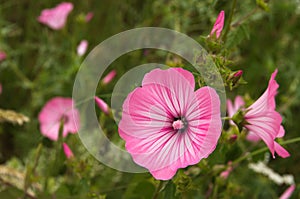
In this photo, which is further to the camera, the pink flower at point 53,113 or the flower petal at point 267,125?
the pink flower at point 53,113

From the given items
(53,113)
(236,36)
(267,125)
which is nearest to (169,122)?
(267,125)

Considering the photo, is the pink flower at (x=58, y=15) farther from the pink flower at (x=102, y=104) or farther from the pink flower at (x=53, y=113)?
the pink flower at (x=102, y=104)

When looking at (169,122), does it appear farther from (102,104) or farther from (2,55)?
(2,55)

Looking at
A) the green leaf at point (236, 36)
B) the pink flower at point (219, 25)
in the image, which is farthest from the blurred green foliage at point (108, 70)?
the pink flower at point (219, 25)

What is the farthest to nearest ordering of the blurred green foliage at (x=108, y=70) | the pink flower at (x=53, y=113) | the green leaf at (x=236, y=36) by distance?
the pink flower at (x=53, y=113) < the blurred green foliage at (x=108, y=70) < the green leaf at (x=236, y=36)

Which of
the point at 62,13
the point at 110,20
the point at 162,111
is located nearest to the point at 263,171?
the point at 162,111

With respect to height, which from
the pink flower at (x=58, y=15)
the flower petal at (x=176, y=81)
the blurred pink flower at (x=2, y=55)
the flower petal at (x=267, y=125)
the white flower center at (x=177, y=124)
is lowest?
the blurred pink flower at (x=2, y=55)

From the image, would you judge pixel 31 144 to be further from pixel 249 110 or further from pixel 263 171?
pixel 249 110

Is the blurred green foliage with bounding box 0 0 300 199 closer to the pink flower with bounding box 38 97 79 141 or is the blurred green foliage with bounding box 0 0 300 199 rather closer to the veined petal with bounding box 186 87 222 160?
the pink flower with bounding box 38 97 79 141
